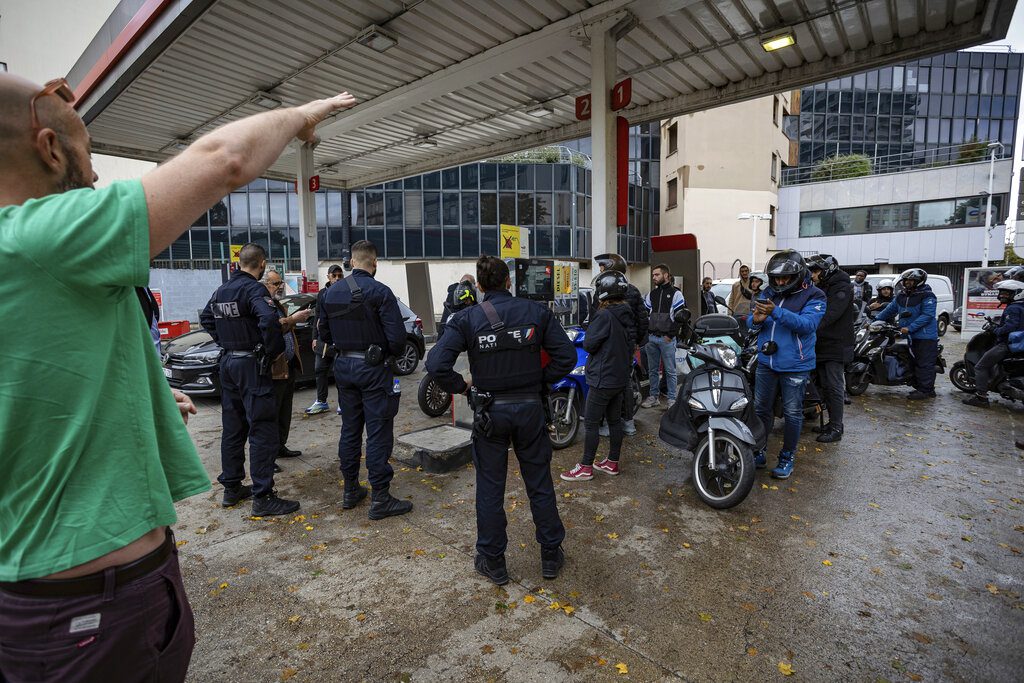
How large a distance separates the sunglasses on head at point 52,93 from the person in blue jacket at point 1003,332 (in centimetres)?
1007

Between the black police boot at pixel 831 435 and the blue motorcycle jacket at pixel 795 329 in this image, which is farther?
the black police boot at pixel 831 435

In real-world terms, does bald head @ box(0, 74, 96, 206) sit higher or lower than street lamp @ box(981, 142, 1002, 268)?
lower

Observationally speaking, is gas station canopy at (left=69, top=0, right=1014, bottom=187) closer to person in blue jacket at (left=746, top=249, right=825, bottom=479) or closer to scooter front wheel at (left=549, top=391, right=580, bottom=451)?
person in blue jacket at (left=746, top=249, right=825, bottom=479)

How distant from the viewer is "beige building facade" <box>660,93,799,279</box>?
3010 cm

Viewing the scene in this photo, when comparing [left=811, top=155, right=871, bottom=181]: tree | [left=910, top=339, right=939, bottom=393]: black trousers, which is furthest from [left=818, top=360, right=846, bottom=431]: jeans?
[left=811, top=155, right=871, bottom=181]: tree

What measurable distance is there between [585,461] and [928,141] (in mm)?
69774

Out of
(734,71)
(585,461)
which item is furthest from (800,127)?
(585,461)

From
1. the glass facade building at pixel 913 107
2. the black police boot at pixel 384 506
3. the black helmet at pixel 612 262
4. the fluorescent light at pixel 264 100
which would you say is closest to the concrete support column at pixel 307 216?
the fluorescent light at pixel 264 100

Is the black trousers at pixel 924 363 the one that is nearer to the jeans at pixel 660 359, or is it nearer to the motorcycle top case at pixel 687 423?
the jeans at pixel 660 359

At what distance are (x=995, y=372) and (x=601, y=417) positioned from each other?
6.62m

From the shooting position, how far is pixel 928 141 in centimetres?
5566

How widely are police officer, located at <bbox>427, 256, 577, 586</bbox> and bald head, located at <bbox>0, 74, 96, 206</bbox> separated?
7.68ft

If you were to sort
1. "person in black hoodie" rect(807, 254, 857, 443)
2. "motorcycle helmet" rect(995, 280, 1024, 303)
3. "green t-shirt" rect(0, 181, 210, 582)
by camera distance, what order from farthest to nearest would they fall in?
"motorcycle helmet" rect(995, 280, 1024, 303) → "person in black hoodie" rect(807, 254, 857, 443) → "green t-shirt" rect(0, 181, 210, 582)

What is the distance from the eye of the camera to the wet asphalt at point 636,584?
274 centimetres
